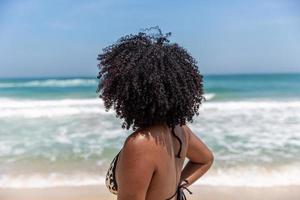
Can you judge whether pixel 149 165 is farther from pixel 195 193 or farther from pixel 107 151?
pixel 107 151

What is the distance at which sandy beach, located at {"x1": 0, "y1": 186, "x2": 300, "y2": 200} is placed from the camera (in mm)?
5016

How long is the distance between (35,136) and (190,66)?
25.4 feet

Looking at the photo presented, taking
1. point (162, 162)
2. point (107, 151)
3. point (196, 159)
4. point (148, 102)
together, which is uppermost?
point (148, 102)

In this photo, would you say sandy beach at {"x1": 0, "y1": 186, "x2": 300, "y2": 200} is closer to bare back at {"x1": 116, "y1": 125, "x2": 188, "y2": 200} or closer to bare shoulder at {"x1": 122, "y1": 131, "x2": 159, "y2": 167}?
bare back at {"x1": 116, "y1": 125, "x2": 188, "y2": 200}

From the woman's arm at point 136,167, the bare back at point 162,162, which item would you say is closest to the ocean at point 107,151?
the bare back at point 162,162

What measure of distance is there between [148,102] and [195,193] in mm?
3827

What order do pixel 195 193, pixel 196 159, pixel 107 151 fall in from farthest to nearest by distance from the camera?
pixel 107 151 < pixel 195 193 < pixel 196 159

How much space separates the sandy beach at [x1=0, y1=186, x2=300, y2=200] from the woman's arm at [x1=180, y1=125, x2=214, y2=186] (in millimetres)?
2982

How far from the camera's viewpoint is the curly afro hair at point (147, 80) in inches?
57.5

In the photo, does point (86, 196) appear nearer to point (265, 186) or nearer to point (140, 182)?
point (265, 186)

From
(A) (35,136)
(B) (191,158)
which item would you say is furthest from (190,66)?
(A) (35,136)

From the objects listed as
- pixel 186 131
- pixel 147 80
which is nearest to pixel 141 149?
pixel 147 80

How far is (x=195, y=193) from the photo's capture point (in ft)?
16.9

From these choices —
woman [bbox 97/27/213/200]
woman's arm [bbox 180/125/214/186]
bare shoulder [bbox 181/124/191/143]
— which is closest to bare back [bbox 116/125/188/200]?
woman [bbox 97/27/213/200]
